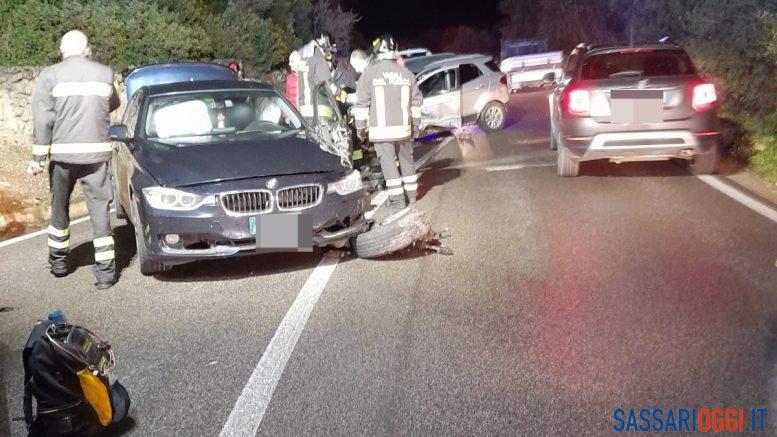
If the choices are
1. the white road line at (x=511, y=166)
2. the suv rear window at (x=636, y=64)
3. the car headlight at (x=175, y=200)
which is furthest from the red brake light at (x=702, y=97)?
the car headlight at (x=175, y=200)

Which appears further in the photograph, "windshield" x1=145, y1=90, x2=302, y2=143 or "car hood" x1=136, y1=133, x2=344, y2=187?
"windshield" x1=145, y1=90, x2=302, y2=143

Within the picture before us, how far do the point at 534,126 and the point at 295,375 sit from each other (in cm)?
1449

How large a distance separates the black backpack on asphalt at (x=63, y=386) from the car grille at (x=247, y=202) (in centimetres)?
260

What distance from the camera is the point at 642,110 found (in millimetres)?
9906

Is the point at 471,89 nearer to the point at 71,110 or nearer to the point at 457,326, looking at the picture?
the point at 71,110

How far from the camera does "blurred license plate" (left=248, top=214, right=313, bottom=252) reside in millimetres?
6719

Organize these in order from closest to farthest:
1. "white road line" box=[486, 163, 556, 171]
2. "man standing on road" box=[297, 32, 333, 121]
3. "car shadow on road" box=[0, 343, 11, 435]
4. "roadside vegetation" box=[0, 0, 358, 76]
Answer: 1. "car shadow on road" box=[0, 343, 11, 435]
2. "man standing on road" box=[297, 32, 333, 121]
3. "white road line" box=[486, 163, 556, 171]
4. "roadside vegetation" box=[0, 0, 358, 76]

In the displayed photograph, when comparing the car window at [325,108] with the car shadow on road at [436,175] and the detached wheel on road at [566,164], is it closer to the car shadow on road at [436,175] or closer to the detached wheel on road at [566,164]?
the car shadow on road at [436,175]

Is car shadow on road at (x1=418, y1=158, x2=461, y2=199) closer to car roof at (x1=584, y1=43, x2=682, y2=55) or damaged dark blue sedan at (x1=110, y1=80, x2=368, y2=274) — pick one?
car roof at (x1=584, y1=43, x2=682, y2=55)

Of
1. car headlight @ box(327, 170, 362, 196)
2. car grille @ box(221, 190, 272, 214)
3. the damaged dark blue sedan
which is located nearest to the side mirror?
the damaged dark blue sedan

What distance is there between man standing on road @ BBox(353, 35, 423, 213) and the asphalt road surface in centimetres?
80

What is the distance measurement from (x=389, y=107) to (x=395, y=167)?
649 millimetres

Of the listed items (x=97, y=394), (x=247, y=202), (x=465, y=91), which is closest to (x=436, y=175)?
(x=465, y=91)

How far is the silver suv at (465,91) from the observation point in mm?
16609
